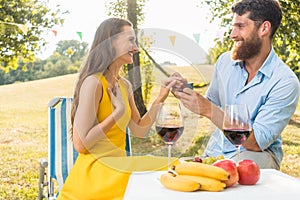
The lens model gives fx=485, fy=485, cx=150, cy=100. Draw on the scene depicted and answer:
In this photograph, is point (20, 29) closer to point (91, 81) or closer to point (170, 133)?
point (91, 81)

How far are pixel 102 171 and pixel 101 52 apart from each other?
48cm

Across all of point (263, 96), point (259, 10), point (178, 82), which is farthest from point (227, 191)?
point (259, 10)

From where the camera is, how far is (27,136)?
21.5ft

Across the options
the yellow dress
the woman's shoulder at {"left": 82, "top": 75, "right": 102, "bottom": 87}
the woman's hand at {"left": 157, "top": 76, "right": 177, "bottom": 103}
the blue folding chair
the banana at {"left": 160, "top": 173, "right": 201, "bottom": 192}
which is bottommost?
the blue folding chair

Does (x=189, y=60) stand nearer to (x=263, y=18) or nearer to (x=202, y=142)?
(x=202, y=142)

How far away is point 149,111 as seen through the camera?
5.95 ft

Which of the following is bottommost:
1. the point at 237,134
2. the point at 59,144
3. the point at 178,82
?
the point at 59,144

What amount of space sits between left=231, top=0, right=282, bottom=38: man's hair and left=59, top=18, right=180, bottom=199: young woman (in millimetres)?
601

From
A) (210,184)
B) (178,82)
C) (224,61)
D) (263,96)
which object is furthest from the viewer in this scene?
(224,61)

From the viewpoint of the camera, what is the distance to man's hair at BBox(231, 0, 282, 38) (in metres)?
2.24

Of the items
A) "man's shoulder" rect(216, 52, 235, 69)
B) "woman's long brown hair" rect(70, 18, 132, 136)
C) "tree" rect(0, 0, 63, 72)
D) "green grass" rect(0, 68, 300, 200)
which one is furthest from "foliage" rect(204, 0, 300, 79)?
"woman's long brown hair" rect(70, 18, 132, 136)

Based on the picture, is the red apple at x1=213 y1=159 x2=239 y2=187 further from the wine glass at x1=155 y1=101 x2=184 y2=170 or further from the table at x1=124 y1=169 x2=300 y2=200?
the wine glass at x1=155 y1=101 x2=184 y2=170

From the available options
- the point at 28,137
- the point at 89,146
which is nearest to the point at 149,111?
the point at 89,146

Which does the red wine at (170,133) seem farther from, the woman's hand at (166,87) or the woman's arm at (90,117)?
the woman's arm at (90,117)
